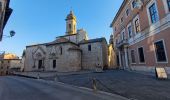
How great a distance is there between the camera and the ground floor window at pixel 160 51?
12.5 m

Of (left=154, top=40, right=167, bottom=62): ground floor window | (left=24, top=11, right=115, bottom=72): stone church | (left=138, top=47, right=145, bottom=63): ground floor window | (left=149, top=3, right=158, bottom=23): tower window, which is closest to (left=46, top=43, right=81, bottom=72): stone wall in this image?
(left=24, top=11, right=115, bottom=72): stone church

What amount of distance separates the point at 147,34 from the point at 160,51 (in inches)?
117

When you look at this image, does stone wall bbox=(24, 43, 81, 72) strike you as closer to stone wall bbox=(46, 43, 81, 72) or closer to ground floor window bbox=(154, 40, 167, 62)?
stone wall bbox=(46, 43, 81, 72)

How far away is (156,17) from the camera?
13.5 metres

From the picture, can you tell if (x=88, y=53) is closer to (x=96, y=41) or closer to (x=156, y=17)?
(x=96, y=41)

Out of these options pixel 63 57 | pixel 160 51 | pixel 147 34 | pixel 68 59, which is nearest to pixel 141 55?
pixel 147 34

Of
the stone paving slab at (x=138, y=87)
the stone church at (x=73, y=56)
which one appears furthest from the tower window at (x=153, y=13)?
the stone church at (x=73, y=56)

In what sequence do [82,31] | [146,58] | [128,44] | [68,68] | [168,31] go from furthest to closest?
[82,31]
[68,68]
[128,44]
[146,58]
[168,31]

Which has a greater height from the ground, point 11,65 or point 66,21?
point 66,21

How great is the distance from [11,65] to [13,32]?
2427 inches

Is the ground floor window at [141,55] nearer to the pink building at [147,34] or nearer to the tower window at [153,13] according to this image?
the pink building at [147,34]

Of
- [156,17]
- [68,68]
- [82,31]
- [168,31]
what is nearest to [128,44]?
[156,17]

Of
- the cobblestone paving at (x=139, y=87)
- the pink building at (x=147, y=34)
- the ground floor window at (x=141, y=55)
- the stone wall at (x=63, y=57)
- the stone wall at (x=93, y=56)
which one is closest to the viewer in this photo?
the cobblestone paving at (x=139, y=87)

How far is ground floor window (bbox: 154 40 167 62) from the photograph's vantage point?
1245cm
